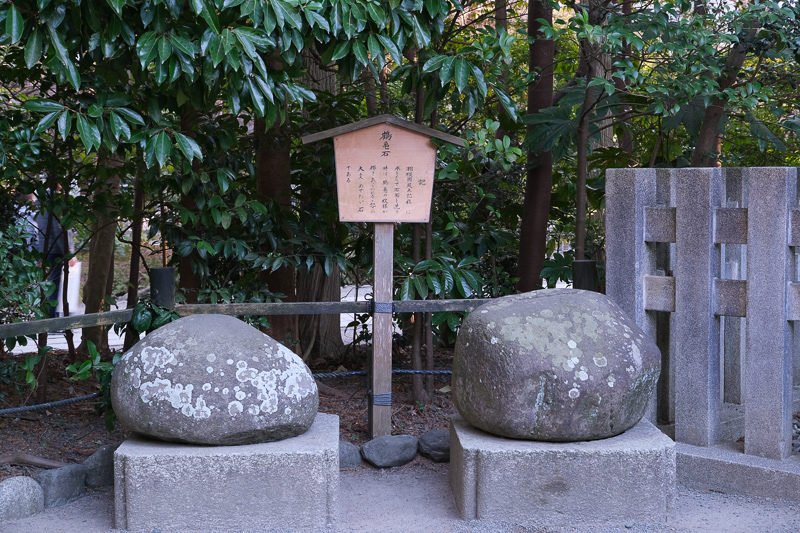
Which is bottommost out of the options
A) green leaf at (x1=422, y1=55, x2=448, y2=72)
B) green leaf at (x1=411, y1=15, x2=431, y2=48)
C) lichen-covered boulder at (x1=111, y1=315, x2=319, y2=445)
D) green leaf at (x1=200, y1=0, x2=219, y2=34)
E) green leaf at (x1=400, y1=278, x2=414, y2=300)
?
lichen-covered boulder at (x1=111, y1=315, x2=319, y2=445)

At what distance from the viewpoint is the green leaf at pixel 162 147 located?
3.17m

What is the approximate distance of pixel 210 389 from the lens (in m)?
2.92

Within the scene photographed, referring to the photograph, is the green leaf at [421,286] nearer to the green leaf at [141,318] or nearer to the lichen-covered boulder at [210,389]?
the lichen-covered boulder at [210,389]

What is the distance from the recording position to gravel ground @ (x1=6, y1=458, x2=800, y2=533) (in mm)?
3012

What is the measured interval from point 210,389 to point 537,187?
3312 mm

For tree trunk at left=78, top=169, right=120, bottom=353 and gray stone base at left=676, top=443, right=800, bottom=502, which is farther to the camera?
tree trunk at left=78, top=169, right=120, bottom=353

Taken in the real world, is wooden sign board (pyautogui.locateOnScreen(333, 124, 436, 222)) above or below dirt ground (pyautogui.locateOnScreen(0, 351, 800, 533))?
above

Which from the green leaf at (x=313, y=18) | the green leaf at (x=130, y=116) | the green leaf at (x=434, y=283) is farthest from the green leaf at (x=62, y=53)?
the green leaf at (x=434, y=283)

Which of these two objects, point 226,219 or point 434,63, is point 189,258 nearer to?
point 226,219

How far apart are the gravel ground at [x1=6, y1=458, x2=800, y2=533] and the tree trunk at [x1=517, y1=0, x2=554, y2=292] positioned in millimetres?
2252

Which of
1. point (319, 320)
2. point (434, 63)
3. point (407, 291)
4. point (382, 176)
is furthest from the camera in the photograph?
point (319, 320)

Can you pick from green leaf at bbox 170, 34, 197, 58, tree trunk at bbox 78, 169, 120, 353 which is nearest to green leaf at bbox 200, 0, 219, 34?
green leaf at bbox 170, 34, 197, 58

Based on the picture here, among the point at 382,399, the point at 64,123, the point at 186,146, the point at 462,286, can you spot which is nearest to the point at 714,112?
the point at 462,286

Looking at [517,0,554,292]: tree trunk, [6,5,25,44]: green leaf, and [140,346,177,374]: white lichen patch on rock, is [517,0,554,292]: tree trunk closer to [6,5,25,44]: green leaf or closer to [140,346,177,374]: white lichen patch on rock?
[140,346,177,374]: white lichen patch on rock
